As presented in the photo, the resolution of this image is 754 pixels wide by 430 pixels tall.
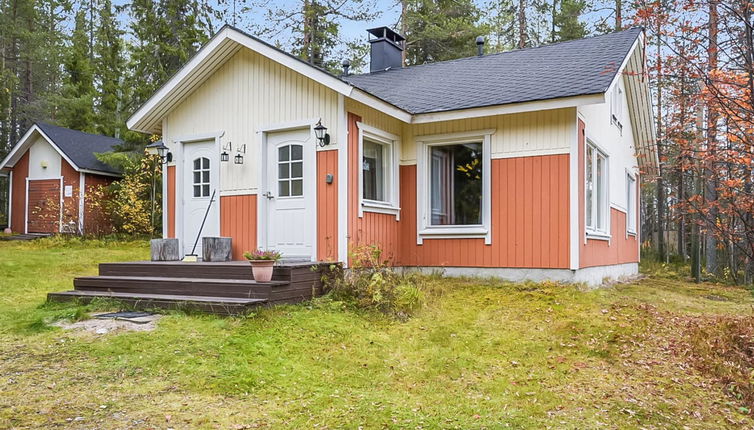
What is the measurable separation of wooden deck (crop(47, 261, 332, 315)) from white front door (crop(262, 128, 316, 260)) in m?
0.97

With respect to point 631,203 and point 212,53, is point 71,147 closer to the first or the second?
point 212,53

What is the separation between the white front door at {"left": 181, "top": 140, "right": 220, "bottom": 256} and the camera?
28.2 ft

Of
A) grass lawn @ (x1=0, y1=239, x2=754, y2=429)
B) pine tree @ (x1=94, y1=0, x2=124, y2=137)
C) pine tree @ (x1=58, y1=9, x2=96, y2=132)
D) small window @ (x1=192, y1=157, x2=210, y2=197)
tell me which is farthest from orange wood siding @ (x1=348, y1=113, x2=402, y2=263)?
pine tree @ (x1=58, y1=9, x2=96, y2=132)

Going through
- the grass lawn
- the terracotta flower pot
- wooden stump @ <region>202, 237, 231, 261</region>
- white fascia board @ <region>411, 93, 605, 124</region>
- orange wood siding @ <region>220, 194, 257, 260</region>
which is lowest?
the grass lawn

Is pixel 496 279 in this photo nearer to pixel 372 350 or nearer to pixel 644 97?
pixel 372 350

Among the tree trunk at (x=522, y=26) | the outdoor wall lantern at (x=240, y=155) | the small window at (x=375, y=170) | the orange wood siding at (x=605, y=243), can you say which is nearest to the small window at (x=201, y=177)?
the outdoor wall lantern at (x=240, y=155)

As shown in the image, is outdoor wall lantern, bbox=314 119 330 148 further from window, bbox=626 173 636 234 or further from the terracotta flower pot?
window, bbox=626 173 636 234

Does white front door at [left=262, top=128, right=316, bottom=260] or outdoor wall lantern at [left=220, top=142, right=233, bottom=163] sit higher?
outdoor wall lantern at [left=220, top=142, right=233, bottom=163]

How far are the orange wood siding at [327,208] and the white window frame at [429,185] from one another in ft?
5.50

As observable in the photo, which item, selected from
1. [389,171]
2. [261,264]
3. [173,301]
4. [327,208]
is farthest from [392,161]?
[173,301]

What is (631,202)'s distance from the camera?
13008mm

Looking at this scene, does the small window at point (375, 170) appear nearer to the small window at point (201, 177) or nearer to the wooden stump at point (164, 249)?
the small window at point (201, 177)

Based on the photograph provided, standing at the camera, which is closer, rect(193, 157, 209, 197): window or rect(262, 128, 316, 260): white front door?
rect(262, 128, 316, 260): white front door

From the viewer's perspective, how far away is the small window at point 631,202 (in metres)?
12.5
